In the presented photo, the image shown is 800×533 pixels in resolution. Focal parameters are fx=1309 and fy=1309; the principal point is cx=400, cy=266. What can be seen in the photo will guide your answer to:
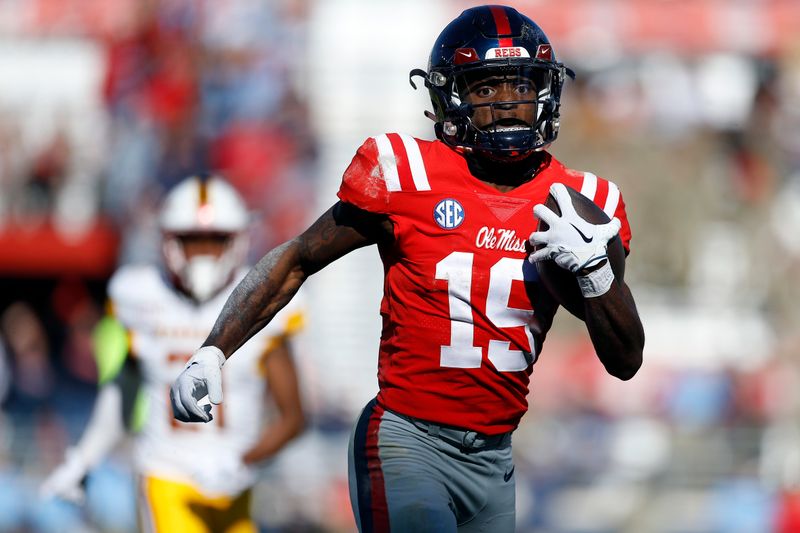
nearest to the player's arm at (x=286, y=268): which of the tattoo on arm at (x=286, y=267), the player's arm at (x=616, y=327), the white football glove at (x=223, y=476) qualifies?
the tattoo on arm at (x=286, y=267)

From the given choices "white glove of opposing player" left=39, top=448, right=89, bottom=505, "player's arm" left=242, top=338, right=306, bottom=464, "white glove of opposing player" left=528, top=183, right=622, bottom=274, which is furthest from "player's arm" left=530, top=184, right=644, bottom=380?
"white glove of opposing player" left=39, top=448, right=89, bottom=505

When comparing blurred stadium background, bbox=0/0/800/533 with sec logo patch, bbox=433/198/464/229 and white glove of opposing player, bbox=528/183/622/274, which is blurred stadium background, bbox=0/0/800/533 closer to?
sec logo patch, bbox=433/198/464/229

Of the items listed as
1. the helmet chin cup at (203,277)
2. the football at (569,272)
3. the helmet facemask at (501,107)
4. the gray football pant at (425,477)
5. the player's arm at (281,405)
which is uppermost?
the helmet facemask at (501,107)

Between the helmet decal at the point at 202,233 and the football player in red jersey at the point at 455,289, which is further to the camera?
the helmet decal at the point at 202,233

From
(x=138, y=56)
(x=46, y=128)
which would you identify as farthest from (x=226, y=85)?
(x=46, y=128)

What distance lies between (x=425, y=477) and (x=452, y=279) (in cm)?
49

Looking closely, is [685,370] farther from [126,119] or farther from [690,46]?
[126,119]

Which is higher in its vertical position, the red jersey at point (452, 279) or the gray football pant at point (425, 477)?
Result: the red jersey at point (452, 279)

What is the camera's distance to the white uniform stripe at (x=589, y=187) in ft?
11.0

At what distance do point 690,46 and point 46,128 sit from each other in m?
6.73

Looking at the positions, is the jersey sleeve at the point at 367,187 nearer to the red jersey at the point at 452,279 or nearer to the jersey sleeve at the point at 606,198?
the red jersey at the point at 452,279

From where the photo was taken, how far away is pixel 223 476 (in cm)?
489

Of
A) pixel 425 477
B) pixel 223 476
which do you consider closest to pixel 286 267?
pixel 425 477

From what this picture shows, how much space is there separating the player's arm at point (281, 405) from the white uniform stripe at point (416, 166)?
194 cm
